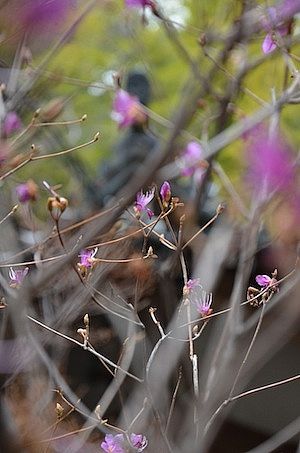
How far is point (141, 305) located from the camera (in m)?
2.03

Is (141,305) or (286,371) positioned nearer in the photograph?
(141,305)

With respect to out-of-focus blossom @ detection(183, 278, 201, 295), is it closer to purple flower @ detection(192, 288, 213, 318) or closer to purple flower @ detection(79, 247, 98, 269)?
purple flower @ detection(192, 288, 213, 318)

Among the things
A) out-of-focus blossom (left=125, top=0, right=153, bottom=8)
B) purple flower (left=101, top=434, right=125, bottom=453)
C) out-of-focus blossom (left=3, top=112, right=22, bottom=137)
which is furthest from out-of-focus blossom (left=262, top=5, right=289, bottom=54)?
purple flower (left=101, top=434, right=125, bottom=453)

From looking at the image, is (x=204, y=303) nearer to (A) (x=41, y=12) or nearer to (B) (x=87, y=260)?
(B) (x=87, y=260)

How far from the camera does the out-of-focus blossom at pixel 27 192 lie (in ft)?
5.72

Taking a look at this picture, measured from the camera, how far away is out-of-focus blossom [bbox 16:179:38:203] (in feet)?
5.72

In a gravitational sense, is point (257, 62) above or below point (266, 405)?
above

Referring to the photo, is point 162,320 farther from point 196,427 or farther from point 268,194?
point 196,427

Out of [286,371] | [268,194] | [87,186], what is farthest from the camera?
[286,371]

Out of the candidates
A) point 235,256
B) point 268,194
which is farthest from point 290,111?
point 268,194

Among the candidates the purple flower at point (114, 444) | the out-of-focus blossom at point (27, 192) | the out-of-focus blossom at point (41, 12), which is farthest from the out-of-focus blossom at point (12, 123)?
the out-of-focus blossom at point (41, 12)

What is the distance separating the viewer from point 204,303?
4.43ft

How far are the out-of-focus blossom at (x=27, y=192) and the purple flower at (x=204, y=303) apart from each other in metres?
0.48

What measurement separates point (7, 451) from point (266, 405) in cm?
214
